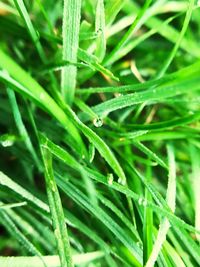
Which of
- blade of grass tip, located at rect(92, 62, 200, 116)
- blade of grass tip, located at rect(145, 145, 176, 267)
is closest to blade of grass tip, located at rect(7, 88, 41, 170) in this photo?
blade of grass tip, located at rect(92, 62, 200, 116)

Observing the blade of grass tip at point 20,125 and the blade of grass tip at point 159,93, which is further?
the blade of grass tip at point 20,125

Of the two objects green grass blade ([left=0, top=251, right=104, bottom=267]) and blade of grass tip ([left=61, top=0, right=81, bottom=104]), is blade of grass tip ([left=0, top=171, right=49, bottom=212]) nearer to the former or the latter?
green grass blade ([left=0, top=251, right=104, bottom=267])

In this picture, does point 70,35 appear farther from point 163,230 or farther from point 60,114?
point 163,230

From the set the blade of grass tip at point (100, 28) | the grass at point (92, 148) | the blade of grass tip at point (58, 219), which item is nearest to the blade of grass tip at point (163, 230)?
the grass at point (92, 148)

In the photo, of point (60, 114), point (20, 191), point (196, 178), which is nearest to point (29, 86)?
point (60, 114)

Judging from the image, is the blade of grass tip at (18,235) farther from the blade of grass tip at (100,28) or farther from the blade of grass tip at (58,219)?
the blade of grass tip at (100,28)

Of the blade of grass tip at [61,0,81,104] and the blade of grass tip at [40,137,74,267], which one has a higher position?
the blade of grass tip at [61,0,81,104]

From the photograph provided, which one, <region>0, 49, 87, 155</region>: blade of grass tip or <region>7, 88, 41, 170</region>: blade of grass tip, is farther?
<region>7, 88, 41, 170</region>: blade of grass tip


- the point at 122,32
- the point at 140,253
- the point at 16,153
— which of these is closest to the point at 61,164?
the point at 16,153

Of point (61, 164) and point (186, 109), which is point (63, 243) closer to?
point (61, 164)
